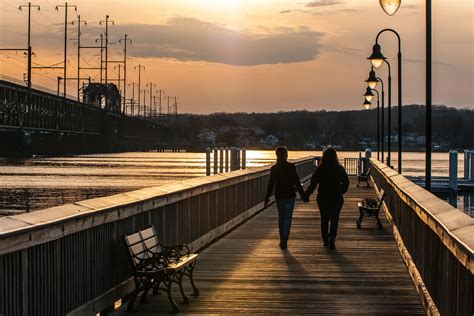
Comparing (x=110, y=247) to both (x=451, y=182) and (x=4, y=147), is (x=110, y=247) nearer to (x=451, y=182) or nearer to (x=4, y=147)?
(x=451, y=182)

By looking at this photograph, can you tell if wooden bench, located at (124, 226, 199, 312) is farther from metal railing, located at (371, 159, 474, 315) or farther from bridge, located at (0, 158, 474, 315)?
metal railing, located at (371, 159, 474, 315)

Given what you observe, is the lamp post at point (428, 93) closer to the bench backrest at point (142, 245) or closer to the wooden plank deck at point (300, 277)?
the wooden plank deck at point (300, 277)

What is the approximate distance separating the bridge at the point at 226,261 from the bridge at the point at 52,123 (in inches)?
3413

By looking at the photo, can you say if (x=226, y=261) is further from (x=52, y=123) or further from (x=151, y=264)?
(x=52, y=123)

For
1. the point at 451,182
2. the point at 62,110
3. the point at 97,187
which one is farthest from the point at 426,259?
the point at 62,110

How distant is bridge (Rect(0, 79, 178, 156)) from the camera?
105125 mm

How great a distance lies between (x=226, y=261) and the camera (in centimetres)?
1377

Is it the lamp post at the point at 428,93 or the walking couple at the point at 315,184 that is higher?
the lamp post at the point at 428,93

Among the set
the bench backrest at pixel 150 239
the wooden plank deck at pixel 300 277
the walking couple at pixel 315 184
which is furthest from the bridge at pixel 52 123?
the bench backrest at pixel 150 239

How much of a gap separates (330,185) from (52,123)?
377 feet

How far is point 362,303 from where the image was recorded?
1030cm

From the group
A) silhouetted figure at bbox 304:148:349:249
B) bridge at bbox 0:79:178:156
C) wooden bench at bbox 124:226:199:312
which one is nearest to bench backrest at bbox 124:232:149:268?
wooden bench at bbox 124:226:199:312

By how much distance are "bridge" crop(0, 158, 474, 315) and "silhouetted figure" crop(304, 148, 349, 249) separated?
27.4 inches

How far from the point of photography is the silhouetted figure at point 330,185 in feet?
50.0
